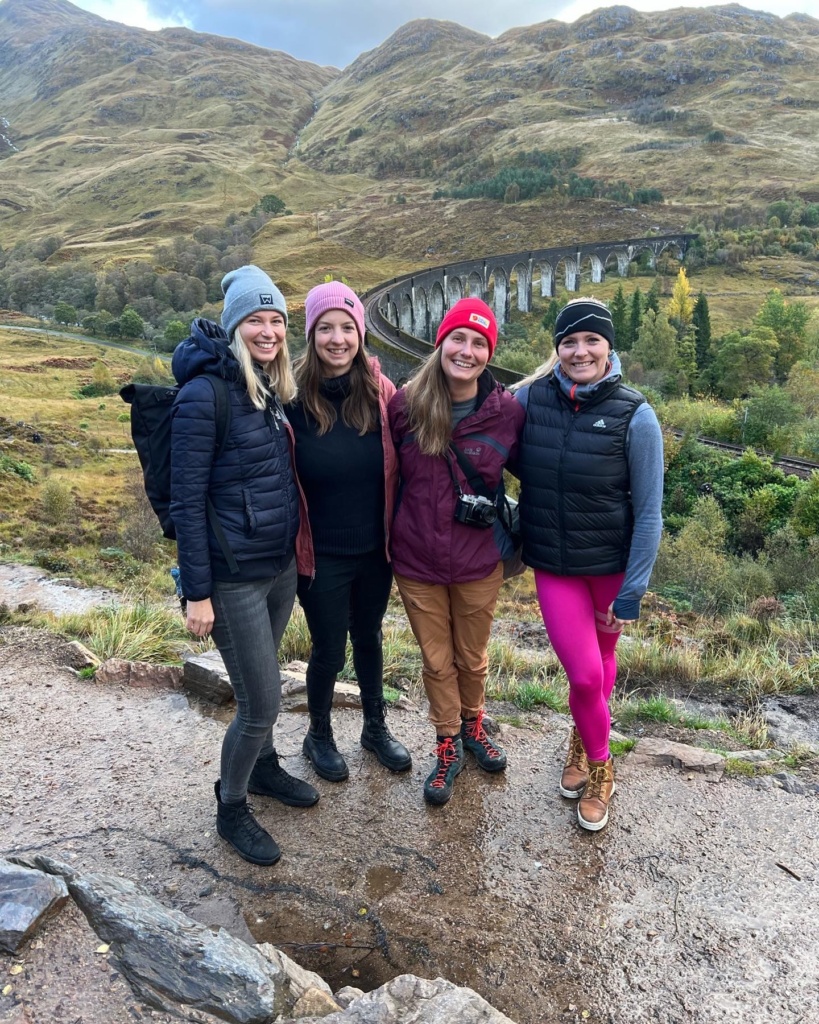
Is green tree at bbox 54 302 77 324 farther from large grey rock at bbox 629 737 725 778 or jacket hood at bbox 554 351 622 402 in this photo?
large grey rock at bbox 629 737 725 778

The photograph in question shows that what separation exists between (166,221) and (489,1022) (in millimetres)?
114788

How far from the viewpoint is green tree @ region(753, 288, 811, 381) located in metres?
42.0

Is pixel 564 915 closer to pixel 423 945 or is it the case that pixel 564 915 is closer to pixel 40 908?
pixel 423 945

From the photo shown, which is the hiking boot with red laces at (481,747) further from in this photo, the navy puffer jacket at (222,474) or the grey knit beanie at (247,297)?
the grey knit beanie at (247,297)

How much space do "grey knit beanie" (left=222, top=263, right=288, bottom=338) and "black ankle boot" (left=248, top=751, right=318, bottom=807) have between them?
2057 mm

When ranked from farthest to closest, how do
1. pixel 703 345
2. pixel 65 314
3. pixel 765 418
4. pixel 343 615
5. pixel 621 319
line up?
pixel 65 314 → pixel 621 319 → pixel 703 345 → pixel 765 418 → pixel 343 615

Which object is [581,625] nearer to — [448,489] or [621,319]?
[448,489]

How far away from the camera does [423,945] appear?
8.20ft

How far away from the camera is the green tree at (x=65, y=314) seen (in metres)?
63.6

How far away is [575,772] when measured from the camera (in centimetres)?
335

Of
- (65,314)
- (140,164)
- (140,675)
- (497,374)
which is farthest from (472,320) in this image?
(140,164)

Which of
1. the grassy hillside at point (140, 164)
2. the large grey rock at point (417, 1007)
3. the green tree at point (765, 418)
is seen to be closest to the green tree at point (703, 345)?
the green tree at point (765, 418)

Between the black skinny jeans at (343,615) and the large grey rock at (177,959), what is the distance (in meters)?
1.25

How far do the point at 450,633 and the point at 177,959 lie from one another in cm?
172
